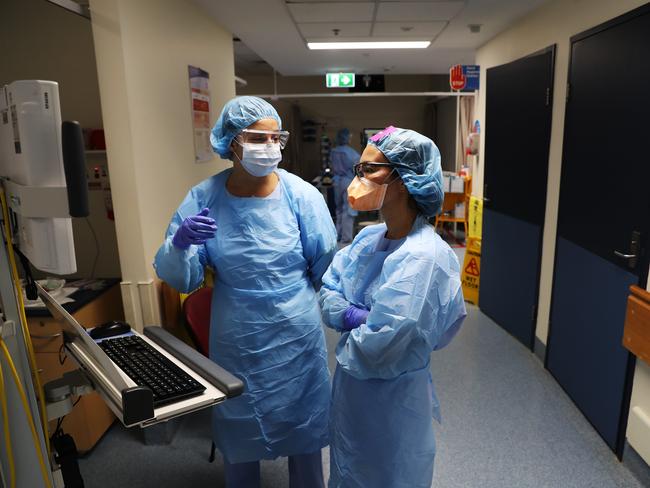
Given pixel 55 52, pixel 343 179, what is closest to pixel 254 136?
pixel 55 52

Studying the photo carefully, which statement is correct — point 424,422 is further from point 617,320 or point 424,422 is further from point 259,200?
point 617,320

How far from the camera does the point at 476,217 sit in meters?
4.38

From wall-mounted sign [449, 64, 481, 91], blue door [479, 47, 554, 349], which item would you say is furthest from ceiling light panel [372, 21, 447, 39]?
blue door [479, 47, 554, 349]

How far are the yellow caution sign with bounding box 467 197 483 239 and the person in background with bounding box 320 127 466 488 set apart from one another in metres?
2.93

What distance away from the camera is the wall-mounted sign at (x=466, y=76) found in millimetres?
4500

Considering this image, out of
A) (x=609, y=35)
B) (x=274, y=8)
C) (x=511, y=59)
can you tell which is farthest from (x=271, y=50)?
(x=609, y=35)

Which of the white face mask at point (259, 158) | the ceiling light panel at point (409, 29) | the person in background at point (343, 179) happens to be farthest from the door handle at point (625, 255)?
the person in background at point (343, 179)

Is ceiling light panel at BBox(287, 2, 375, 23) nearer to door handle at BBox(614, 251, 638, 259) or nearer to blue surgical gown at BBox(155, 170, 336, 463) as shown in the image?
blue surgical gown at BBox(155, 170, 336, 463)

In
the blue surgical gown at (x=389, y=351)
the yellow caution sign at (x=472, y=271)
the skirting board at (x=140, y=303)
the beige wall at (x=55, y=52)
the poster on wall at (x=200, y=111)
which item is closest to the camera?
the blue surgical gown at (x=389, y=351)

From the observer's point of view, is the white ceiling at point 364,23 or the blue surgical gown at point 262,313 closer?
the blue surgical gown at point 262,313

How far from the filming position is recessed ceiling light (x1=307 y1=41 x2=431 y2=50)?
4512 millimetres

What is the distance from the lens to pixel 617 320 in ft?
7.29

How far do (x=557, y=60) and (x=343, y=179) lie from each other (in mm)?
3912

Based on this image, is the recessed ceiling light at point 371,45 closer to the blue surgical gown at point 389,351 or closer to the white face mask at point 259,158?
the white face mask at point 259,158
